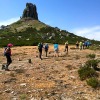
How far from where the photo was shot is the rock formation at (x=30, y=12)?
15638 centimetres

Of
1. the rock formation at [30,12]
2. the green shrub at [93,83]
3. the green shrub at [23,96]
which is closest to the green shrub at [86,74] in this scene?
the green shrub at [93,83]

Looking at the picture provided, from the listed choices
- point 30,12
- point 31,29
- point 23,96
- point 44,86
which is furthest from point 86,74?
point 30,12

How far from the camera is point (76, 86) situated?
55.6 ft

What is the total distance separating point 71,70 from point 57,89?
5.28 meters

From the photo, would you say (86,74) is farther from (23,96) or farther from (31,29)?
(31,29)

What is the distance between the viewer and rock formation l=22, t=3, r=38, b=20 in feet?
513

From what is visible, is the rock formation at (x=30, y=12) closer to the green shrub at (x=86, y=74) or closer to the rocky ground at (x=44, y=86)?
the rocky ground at (x=44, y=86)

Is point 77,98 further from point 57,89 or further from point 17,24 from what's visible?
point 17,24

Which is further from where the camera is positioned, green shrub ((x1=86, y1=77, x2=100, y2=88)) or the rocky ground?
green shrub ((x1=86, y1=77, x2=100, y2=88))

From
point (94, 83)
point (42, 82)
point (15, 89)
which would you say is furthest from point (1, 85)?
point (94, 83)

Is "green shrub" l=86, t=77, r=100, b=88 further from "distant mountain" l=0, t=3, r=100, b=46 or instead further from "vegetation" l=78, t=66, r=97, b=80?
"distant mountain" l=0, t=3, r=100, b=46

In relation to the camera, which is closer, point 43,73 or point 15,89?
point 15,89

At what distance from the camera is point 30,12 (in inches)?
A: 6176

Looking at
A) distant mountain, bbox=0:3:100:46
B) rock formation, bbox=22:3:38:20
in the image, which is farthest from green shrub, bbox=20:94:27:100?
rock formation, bbox=22:3:38:20
